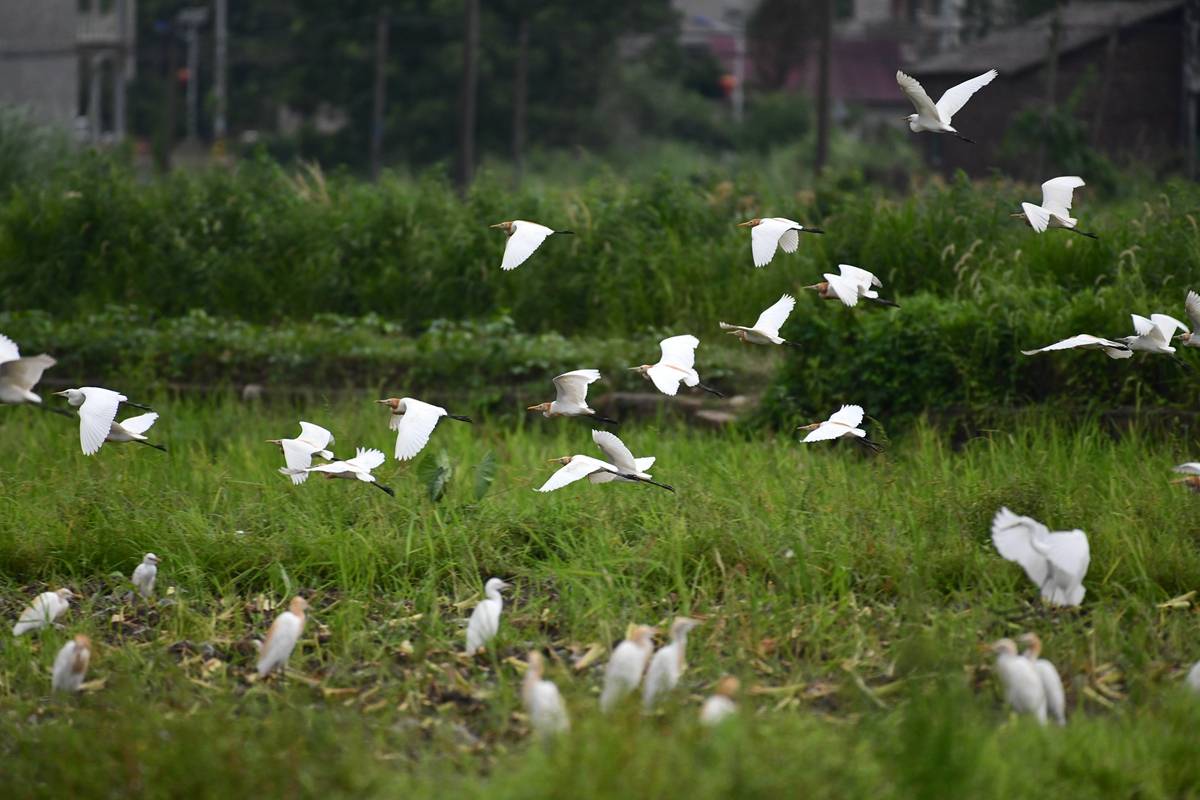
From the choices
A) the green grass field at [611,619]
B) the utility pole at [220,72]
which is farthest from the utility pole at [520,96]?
the green grass field at [611,619]

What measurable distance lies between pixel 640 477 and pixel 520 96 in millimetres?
19108

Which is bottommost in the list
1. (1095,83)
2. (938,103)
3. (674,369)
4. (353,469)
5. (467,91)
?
(467,91)

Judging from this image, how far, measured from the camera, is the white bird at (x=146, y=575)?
416 centimetres

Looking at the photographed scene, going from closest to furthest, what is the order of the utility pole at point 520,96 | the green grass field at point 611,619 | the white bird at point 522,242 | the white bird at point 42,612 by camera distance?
the green grass field at point 611,619 < the white bird at point 42,612 < the white bird at point 522,242 < the utility pole at point 520,96

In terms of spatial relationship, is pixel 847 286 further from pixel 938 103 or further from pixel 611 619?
pixel 611 619

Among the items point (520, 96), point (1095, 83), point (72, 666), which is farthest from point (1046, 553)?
point (520, 96)

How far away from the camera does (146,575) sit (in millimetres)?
4184

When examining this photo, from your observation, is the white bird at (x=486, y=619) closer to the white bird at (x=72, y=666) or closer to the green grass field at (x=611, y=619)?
the green grass field at (x=611, y=619)

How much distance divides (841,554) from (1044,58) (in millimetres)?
16295

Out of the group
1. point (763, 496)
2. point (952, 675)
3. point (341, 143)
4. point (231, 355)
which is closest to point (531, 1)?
point (341, 143)

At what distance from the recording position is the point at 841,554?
169 inches

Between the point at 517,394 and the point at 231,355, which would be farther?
the point at 231,355

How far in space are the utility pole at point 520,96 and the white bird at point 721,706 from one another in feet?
59.7

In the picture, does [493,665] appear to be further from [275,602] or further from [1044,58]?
[1044,58]
